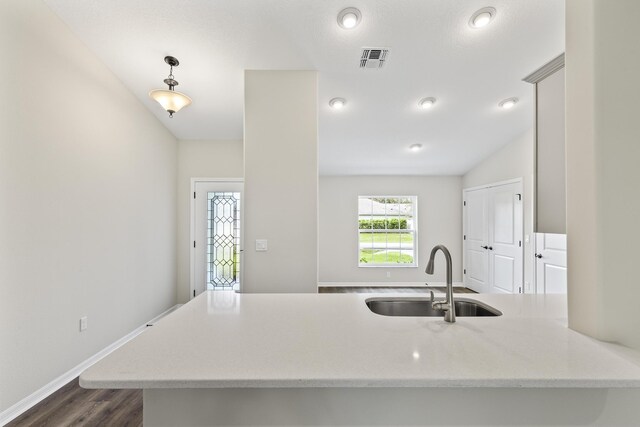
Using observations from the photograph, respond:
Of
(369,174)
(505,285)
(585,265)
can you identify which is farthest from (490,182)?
(585,265)

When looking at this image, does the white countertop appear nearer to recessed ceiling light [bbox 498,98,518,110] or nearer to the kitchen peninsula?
the kitchen peninsula

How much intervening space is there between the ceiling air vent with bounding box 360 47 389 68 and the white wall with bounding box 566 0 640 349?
1.71 metres

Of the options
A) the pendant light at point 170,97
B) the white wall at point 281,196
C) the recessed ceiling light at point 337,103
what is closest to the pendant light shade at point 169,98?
the pendant light at point 170,97

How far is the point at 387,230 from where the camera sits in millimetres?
5859

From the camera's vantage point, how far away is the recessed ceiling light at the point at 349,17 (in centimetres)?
225

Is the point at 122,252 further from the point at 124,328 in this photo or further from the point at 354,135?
the point at 354,135

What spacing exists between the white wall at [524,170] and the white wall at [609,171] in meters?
3.25

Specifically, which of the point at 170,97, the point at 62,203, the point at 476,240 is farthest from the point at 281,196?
the point at 476,240

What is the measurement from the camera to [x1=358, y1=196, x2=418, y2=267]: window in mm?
5816

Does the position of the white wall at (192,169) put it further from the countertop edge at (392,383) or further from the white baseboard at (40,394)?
the countertop edge at (392,383)

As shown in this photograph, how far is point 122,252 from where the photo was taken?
3.13 metres

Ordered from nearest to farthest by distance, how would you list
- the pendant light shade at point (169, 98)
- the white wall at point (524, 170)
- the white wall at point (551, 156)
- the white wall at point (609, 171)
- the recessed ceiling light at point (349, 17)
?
the white wall at point (609, 171) → the white wall at point (551, 156) → the recessed ceiling light at point (349, 17) → the pendant light shade at point (169, 98) → the white wall at point (524, 170)

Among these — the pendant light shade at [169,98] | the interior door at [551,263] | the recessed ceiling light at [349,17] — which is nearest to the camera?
the recessed ceiling light at [349,17]

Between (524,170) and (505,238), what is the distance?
1117mm
